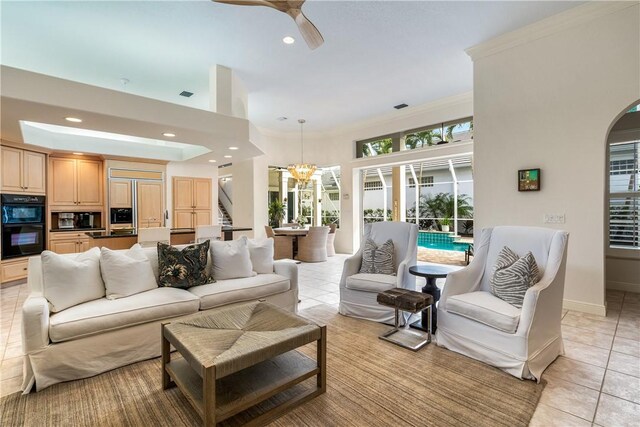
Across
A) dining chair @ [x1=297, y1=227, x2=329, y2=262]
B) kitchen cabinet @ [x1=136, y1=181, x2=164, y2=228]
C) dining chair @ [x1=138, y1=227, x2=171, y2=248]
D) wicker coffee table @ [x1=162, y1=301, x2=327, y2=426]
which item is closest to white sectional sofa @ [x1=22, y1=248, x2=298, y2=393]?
wicker coffee table @ [x1=162, y1=301, x2=327, y2=426]

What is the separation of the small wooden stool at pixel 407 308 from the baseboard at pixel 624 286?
380 cm

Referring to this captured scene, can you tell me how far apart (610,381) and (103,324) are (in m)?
3.91

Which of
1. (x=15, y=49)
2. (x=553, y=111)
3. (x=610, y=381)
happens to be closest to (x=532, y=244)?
(x=610, y=381)

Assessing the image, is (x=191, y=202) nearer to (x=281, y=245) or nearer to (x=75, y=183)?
(x=75, y=183)

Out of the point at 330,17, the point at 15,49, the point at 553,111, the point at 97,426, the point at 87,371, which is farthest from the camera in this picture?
the point at 15,49

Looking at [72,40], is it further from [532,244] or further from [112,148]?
[532,244]

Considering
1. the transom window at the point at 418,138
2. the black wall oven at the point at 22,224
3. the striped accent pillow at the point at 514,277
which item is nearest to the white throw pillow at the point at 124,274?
the striped accent pillow at the point at 514,277

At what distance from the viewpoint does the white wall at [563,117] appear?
11.3 ft

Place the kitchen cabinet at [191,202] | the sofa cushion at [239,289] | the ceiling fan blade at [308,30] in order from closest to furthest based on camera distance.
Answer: the ceiling fan blade at [308,30] → the sofa cushion at [239,289] → the kitchen cabinet at [191,202]

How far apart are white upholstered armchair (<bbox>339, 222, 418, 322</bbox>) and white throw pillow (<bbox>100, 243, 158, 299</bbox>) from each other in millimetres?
2126

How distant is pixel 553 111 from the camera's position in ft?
12.5

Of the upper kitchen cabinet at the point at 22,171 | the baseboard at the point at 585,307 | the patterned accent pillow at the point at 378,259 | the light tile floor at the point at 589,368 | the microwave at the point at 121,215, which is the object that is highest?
the upper kitchen cabinet at the point at 22,171

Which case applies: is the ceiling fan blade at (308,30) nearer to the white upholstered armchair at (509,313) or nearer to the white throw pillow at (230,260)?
the white throw pillow at (230,260)

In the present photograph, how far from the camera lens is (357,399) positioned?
210 centimetres
